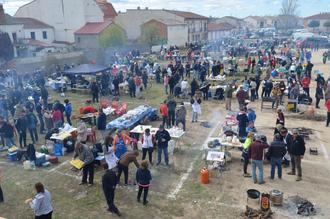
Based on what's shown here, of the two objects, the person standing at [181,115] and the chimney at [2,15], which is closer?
the person standing at [181,115]

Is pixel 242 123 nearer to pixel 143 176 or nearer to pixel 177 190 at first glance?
pixel 177 190

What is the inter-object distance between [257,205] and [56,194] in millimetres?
5738

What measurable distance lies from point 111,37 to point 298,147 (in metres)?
43.8

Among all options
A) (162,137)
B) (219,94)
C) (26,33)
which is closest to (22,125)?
(162,137)

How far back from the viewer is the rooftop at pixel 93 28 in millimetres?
53344

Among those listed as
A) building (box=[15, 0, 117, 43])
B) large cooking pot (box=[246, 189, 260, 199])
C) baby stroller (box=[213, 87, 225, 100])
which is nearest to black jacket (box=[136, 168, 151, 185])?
large cooking pot (box=[246, 189, 260, 199])

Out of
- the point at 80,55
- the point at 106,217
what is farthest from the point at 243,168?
the point at 80,55

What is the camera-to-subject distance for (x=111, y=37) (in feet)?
169

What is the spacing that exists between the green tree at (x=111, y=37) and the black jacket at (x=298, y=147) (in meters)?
43.2

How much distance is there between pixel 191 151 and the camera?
44.9 ft

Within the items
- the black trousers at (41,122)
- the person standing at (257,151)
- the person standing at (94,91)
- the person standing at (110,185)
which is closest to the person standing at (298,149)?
the person standing at (257,151)

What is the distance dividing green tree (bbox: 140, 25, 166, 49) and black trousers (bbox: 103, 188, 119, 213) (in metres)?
45.4

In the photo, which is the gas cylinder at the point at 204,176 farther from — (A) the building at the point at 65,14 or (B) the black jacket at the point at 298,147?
(A) the building at the point at 65,14

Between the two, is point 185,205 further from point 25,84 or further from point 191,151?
point 25,84
